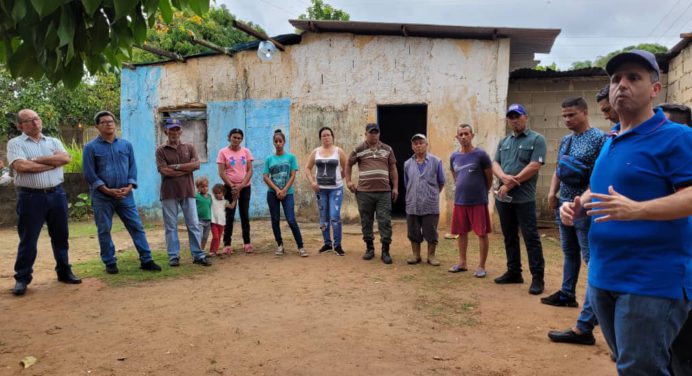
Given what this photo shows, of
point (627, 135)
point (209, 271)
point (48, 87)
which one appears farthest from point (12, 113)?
point (627, 135)

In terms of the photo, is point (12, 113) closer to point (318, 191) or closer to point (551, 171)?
point (318, 191)

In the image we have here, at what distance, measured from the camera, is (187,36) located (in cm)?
1564

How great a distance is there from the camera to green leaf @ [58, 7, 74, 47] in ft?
6.57

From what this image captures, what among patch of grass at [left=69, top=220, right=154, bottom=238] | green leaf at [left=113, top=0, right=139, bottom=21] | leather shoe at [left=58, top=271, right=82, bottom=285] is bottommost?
patch of grass at [left=69, top=220, right=154, bottom=238]

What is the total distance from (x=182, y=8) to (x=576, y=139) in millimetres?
3259

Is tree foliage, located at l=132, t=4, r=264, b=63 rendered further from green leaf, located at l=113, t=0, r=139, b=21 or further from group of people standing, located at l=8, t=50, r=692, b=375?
green leaf, located at l=113, t=0, r=139, b=21

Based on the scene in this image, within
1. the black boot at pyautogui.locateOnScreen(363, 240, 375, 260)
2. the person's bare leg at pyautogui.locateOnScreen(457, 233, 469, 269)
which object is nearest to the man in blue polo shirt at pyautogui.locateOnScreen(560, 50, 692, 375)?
the person's bare leg at pyautogui.locateOnScreen(457, 233, 469, 269)

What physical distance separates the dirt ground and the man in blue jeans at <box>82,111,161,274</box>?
2.14ft

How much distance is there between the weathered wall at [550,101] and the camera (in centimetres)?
916

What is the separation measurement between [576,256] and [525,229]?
2.81ft

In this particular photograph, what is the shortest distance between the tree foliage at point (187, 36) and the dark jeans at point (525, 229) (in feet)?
40.1

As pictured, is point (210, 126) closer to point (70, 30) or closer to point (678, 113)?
point (70, 30)

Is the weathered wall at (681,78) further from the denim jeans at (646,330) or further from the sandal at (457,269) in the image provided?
the denim jeans at (646,330)

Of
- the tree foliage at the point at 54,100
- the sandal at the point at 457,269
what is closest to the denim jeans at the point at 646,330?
the sandal at the point at 457,269
